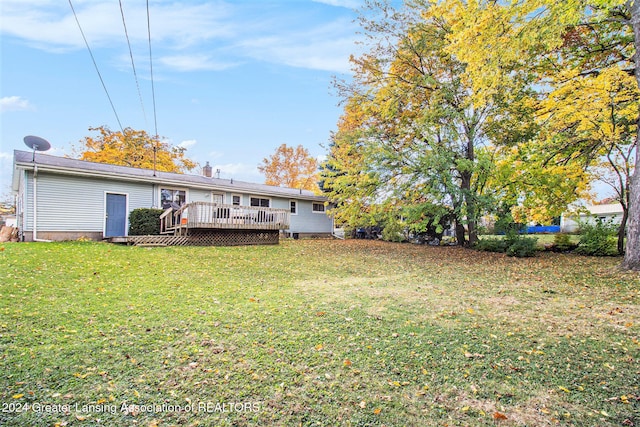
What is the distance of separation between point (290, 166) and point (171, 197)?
16749 mm

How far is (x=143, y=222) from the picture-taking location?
12.9m

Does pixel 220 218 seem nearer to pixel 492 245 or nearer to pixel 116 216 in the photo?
pixel 116 216

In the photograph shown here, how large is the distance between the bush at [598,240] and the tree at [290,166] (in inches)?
857

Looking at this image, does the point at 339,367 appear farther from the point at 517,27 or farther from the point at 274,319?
the point at 517,27

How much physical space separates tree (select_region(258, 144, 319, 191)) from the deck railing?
17.1m

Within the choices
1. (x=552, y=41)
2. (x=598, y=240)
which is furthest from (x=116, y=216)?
(x=598, y=240)

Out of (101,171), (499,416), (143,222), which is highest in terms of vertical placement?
(101,171)

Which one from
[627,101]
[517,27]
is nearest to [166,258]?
[517,27]

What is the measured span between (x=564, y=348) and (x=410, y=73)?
12519 mm

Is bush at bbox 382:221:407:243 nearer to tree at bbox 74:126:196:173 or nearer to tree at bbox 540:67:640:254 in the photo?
tree at bbox 540:67:640:254

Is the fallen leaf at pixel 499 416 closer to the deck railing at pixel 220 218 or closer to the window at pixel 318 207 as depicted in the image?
the deck railing at pixel 220 218

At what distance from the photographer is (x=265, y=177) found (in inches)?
1241

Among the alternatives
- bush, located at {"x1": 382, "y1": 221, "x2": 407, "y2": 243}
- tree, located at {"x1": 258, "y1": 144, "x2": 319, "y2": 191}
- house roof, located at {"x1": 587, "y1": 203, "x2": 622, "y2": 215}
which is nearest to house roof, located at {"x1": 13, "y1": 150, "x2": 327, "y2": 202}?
bush, located at {"x1": 382, "y1": 221, "x2": 407, "y2": 243}

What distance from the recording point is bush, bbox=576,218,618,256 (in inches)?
434
